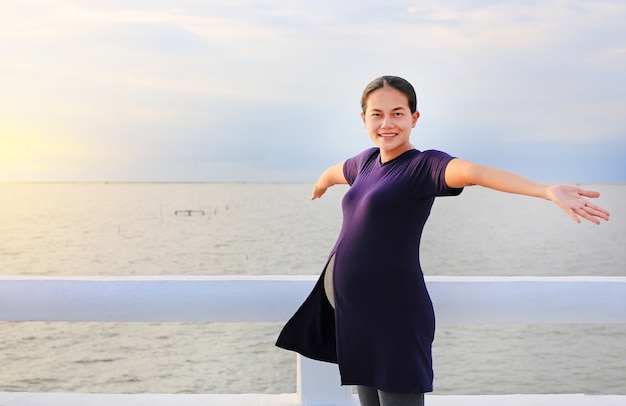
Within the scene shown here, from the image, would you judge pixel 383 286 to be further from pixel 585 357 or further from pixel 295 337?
pixel 585 357

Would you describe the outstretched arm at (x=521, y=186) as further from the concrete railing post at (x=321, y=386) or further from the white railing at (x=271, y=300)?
the concrete railing post at (x=321, y=386)

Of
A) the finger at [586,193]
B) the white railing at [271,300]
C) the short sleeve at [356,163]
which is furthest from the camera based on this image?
the white railing at [271,300]

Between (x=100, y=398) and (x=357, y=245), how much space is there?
5.50 feet

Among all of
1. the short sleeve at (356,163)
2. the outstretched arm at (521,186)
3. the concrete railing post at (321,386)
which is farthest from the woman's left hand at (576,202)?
the concrete railing post at (321,386)

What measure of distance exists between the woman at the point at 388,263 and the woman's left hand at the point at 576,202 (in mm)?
307

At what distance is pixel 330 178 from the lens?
289 cm

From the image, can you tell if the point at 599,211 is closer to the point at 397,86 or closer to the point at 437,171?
the point at 437,171

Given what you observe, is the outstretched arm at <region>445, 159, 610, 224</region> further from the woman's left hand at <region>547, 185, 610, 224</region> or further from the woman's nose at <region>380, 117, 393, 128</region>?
the woman's nose at <region>380, 117, 393, 128</region>

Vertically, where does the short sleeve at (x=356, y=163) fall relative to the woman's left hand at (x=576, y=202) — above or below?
above

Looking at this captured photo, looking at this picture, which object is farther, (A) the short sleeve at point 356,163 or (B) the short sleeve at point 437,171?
(A) the short sleeve at point 356,163

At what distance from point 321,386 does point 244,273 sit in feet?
119

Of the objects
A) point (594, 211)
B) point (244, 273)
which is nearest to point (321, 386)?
point (594, 211)

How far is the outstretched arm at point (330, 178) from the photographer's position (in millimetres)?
2799

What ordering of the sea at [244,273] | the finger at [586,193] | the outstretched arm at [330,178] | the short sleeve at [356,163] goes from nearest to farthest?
the finger at [586,193]
the short sleeve at [356,163]
the outstretched arm at [330,178]
the sea at [244,273]
